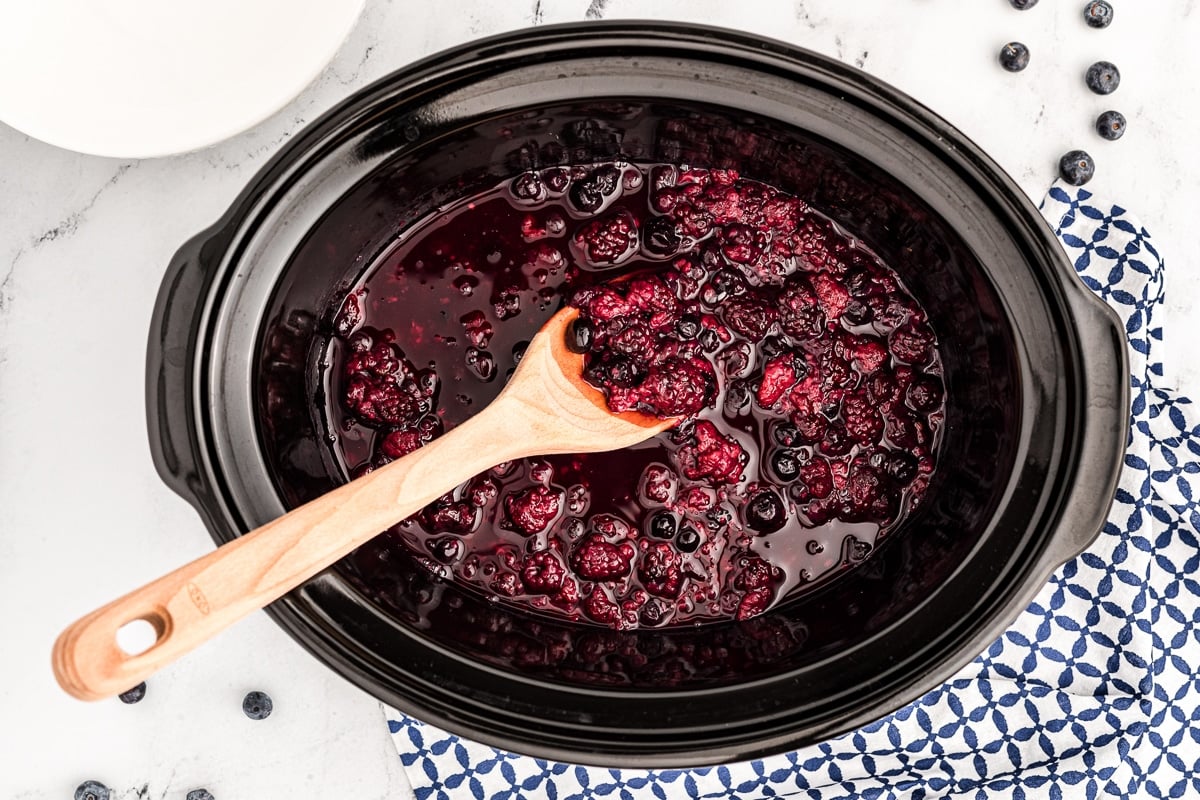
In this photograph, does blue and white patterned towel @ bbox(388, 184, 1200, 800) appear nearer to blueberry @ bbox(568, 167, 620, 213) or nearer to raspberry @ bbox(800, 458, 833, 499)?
raspberry @ bbox(800, 458, 833, 499)

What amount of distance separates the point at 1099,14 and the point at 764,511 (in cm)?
121

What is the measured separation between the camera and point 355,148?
5.35 feet

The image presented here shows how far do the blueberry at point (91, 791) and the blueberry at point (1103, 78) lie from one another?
8.13ft

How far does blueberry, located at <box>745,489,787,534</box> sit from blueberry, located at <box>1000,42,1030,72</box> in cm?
98

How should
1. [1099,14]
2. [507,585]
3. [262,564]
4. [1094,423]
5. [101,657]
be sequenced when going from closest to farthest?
[101,657], [262,564], [1094,423], [507,585], [1099,14]

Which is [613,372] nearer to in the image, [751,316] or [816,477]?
[751,316]

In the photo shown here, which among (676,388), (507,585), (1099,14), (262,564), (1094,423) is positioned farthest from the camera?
(1099,14)

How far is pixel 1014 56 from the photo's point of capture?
1996 mm

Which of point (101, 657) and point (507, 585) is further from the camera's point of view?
point (507, 585)

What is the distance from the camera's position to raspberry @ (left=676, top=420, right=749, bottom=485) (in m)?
1.85

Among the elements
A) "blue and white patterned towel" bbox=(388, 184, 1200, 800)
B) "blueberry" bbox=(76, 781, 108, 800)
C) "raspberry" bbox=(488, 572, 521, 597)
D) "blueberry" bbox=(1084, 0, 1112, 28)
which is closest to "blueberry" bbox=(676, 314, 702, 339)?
"raspberry" bbox=(488, 572, 521, 597)

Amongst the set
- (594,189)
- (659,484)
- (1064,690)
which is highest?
(594,189)

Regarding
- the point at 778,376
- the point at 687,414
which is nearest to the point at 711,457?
the point at 687,414

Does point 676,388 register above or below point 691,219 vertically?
below
